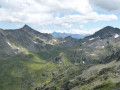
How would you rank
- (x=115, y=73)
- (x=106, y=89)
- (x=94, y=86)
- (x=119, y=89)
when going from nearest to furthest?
(x=119, y=89)
(x=106, y=89)
(x=94, y=86)
(x=115, y=73)

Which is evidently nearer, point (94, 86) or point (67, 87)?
point (94, 86)

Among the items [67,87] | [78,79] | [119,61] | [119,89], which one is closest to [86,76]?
[78,79]

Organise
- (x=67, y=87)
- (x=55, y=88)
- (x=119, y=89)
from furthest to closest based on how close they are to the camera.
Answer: (x=55, y=88) < (x=67, y=87) < (x=119, y=89)

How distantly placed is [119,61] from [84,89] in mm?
63175

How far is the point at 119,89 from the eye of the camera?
10388 cm

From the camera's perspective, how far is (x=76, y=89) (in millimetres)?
157375

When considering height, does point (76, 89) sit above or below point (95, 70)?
below

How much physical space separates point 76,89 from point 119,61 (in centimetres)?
6315

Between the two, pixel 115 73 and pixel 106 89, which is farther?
pixel 115 73

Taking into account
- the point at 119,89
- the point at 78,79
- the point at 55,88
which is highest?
the point at 119,89

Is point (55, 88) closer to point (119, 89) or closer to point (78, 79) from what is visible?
point (78, 79)

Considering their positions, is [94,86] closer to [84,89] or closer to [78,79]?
[84,89]

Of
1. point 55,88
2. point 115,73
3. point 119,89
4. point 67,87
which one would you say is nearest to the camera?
point 119,89

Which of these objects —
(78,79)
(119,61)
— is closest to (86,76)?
(78,79)
